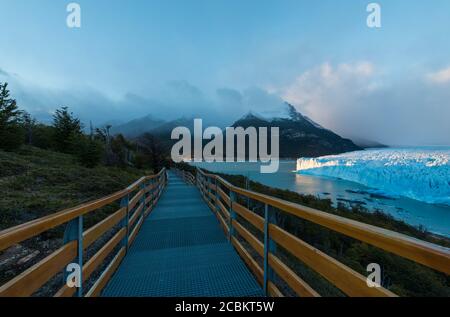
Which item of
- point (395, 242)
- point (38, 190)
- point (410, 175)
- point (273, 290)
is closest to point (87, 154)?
point (38, 190)

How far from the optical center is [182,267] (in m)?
2.94

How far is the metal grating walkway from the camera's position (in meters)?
2.45

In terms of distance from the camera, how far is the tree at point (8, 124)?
15.0 metres

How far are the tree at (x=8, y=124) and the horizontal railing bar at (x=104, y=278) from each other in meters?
17.1

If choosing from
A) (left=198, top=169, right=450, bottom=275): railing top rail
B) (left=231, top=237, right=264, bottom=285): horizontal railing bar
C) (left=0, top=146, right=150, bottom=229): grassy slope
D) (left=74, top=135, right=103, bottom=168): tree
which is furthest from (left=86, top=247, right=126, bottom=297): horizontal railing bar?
(left=74, top=135, right=103, bottom=168): tree

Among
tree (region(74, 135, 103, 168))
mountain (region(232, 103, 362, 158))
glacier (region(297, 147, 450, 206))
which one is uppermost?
mountain (region(232, 103, 362, 158))

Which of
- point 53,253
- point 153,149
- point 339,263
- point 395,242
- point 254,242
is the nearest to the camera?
point 395,242

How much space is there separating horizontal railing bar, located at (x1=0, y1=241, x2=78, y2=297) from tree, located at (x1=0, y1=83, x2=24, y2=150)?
59.4 feet

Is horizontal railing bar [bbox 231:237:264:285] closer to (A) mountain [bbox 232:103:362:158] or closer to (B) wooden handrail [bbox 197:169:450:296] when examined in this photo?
(B) wooden handrail [bbox 197:169:450:296]

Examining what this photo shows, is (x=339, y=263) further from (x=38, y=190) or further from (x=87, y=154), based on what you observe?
(x=87, y=154)

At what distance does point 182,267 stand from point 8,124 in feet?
61.0

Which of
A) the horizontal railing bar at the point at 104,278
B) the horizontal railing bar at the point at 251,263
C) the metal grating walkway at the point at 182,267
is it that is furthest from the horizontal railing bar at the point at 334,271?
the horizontal railing bar at the point at 104,278
